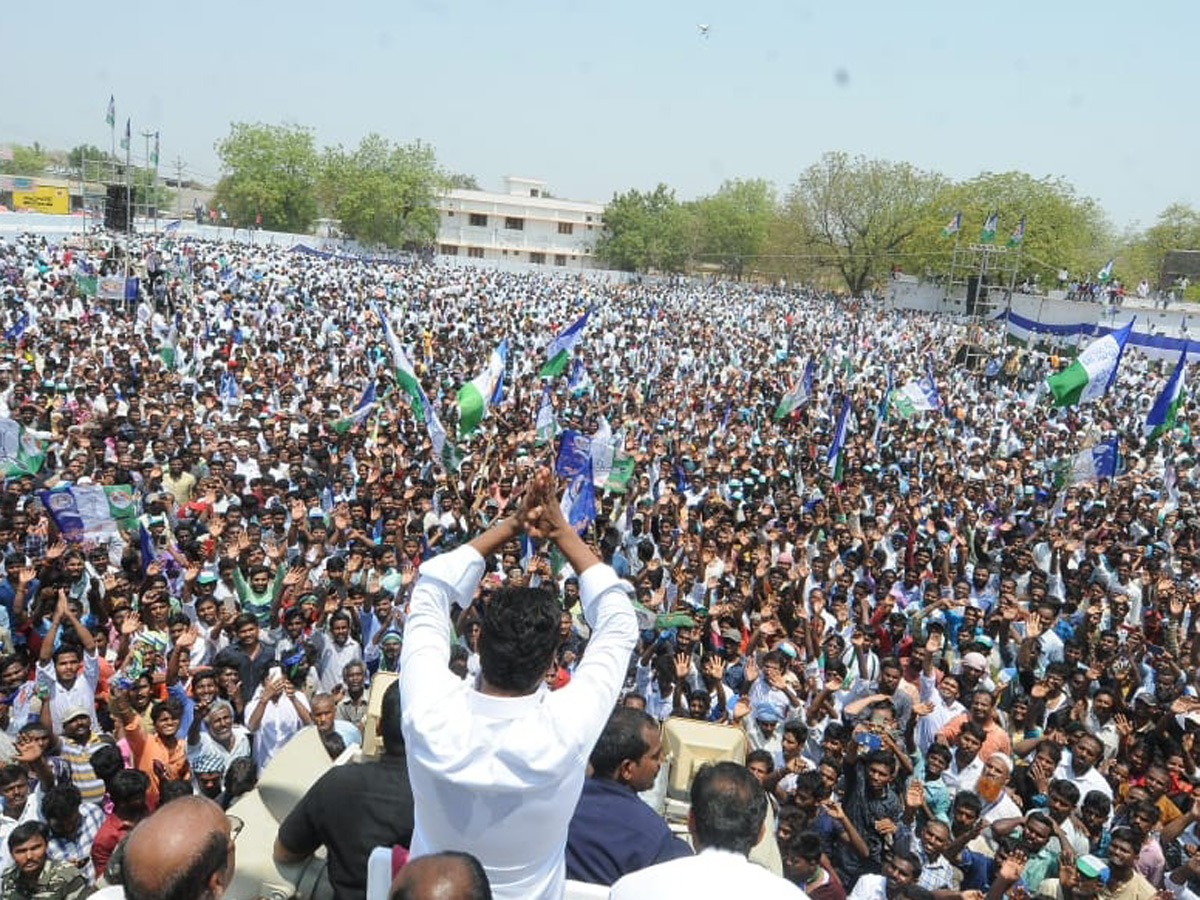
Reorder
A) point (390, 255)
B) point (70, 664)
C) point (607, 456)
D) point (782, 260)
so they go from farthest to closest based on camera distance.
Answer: point (782, 260)
point (390, 255)
point (607, 456)
point (70, 664)

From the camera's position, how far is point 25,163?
91625 mm

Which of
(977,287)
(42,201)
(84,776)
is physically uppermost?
(42,201)

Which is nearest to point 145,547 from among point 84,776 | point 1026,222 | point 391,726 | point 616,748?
point 84,776

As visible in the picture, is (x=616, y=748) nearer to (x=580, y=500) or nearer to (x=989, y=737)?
(x=989, y=737)

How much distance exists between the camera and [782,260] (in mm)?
62438

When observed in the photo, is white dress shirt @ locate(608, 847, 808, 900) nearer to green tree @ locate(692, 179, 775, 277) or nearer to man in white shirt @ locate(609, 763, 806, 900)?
man in white shirt @ locate(609, 763, 806, 900)

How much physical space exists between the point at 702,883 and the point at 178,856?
34.1 inches

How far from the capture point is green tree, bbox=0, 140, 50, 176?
89.3 metres

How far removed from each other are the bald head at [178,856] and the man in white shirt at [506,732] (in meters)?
0.32

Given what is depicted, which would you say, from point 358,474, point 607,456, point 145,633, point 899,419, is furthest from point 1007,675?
point 899,419

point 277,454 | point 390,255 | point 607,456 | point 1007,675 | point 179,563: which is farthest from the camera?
point 390,255

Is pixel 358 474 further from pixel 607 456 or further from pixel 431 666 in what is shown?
pixel 431 666

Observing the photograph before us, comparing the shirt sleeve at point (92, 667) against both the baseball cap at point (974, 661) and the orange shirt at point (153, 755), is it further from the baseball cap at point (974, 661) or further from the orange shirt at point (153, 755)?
the baseball cap at point (974, 661)

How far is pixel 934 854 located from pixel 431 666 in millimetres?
3238
